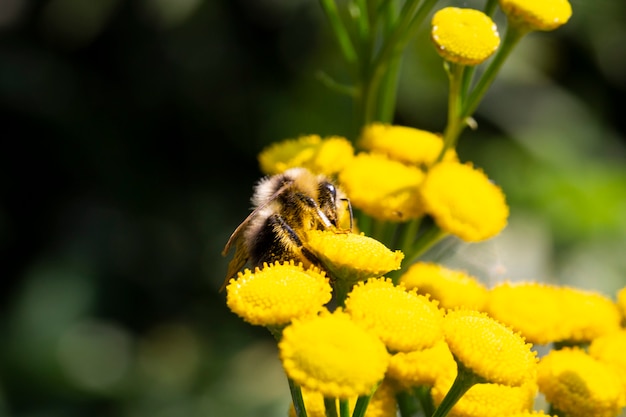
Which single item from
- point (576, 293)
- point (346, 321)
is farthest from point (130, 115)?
point (346, 321)

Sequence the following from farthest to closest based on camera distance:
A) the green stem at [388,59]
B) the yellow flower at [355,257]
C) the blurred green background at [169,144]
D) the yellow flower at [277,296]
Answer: the blurred green background at [169,144]
the green stem at [388,59]
the yellow flower at [355,257]
the yellow flower at [277,296]

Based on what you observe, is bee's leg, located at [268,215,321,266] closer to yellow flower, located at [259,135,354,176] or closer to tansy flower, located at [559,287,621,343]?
yellow flower, located at [259,135,354,176]

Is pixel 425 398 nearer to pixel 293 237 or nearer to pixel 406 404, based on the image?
pixel 406 404

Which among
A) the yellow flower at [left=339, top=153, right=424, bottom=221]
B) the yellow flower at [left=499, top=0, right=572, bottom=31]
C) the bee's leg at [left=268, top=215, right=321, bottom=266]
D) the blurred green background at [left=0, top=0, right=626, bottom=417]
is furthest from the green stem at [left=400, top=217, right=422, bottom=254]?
the blurred green background at [left=0, top=0, right=626, bottom=417]

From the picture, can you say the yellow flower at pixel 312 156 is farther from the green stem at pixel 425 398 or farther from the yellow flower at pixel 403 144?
the green stem at pixel 425 398

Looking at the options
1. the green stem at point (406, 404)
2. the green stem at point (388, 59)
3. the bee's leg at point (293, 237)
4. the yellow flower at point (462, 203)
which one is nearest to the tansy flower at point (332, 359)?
the bee's leg at point (293, 237)

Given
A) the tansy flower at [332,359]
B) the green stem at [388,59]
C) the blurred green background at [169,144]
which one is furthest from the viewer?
the blurred green background at [169,144]
